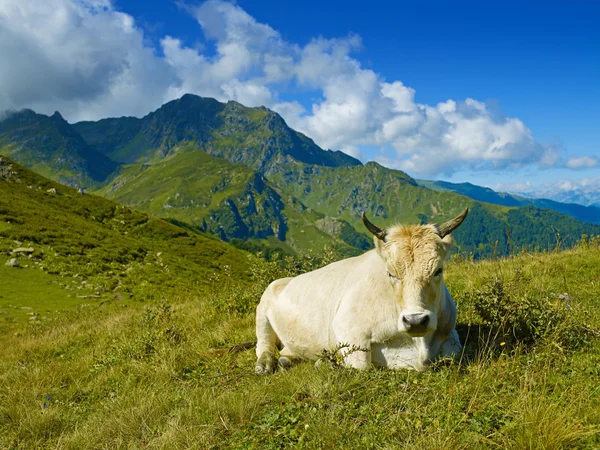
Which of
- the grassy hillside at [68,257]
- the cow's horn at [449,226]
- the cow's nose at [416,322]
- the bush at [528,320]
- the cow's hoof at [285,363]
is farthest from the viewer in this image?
the grassy hillside at [68,257]

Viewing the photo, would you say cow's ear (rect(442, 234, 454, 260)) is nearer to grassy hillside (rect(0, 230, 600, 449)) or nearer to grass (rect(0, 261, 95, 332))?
grassy hillside (rect(0, 230, 600, 449))

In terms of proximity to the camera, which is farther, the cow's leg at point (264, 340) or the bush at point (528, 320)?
the cow's leg at point (264, 340)

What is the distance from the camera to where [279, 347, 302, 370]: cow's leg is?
7102 millimetres

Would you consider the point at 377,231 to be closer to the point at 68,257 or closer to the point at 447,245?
the point at 447,245

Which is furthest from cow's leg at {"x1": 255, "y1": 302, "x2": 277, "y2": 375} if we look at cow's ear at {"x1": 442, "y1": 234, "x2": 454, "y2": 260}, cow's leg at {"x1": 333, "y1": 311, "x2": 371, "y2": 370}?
cow's ear at {"x1": 442, "y1": 234, "x2": 454, "y2": 260}

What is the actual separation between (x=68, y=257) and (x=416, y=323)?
32.3 meters

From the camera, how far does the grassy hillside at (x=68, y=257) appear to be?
23.3 meters

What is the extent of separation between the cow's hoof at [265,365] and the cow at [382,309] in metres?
0.02

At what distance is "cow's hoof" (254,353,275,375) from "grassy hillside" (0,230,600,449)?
18 centimetres

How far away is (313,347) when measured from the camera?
7.08 meters

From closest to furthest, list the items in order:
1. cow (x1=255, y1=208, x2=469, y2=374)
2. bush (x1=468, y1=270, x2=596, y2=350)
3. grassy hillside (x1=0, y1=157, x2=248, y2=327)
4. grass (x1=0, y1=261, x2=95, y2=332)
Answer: cow (x1=255, y1=208, x2=469, y2=374) < bush (x1=468, y1=270, x2=596, y2=350) < grass (x1=0, y1=261, x2=95, y2=332) < grassy hillside (x1=0, y1=157, x2=248, y2=327)

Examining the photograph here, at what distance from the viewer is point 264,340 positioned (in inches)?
320

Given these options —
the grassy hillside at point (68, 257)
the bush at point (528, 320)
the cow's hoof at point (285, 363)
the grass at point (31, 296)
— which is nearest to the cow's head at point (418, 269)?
the bush at point (528, 320)

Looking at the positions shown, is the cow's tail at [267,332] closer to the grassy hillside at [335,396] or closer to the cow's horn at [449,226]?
the grassy hillside at [335,396]
